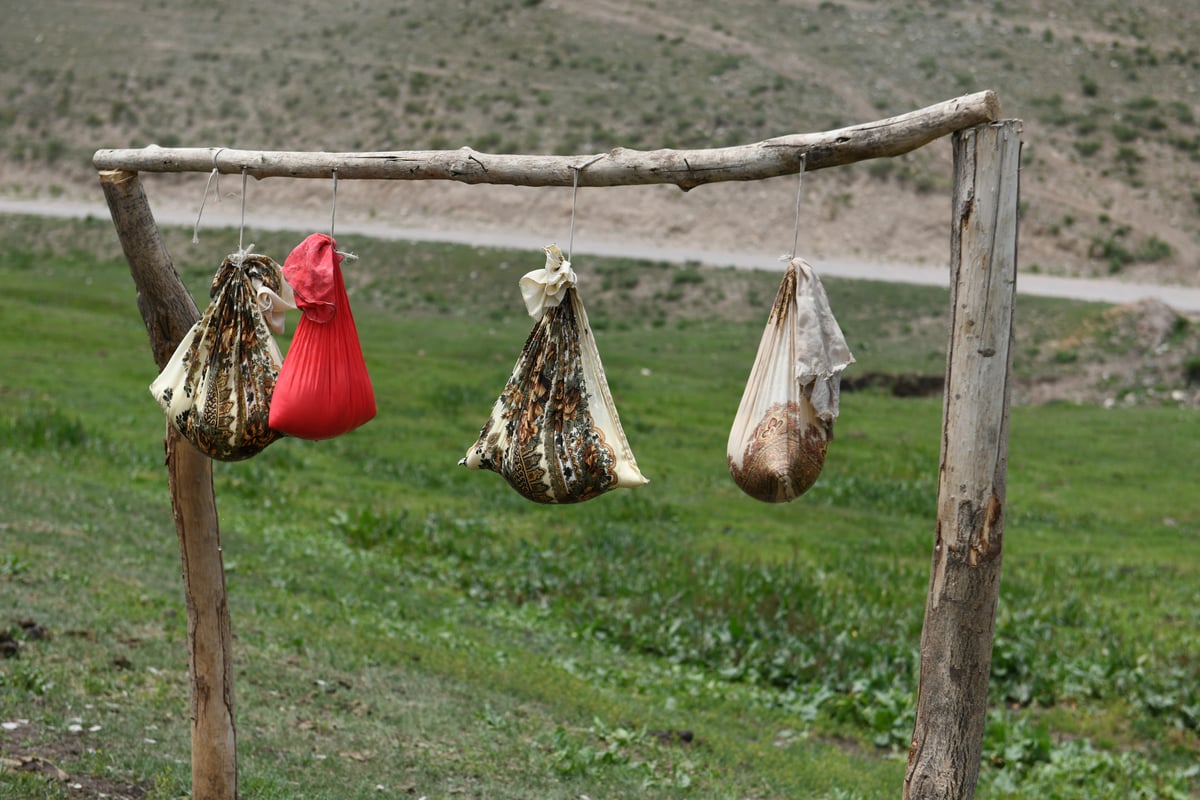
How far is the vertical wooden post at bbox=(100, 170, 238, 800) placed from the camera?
16.7 feet

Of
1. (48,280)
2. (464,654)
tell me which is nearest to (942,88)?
(48,280)

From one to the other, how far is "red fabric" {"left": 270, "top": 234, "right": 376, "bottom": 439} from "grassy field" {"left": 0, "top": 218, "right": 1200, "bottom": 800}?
7.22ft

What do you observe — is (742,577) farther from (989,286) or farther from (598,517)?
(989,286)

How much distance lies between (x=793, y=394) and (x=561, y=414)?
84 cm

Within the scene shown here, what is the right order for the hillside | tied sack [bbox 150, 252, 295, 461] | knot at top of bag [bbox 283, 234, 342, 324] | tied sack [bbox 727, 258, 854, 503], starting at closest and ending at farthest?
1. tied sack [bbox 727, 258, 854, 503]
2. knot at top of bag [bbox 283, 234, 342, 324]
3. tied sack [bbox 150, 252, 295, 461]
4. the hillside

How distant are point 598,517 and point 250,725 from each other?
6696mm

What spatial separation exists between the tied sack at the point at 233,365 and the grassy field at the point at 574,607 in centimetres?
187

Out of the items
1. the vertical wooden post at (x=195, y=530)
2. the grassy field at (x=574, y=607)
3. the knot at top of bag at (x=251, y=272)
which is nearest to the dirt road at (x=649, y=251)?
the grassy field at (x=574, y=607)

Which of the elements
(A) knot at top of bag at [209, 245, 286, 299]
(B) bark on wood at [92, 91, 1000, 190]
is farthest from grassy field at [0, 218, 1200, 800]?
(B) bark on wood at [92, 91, 1000, 190]

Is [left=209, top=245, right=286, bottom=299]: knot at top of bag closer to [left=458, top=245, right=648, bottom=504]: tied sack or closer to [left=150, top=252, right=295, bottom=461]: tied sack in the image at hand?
[left=150, top=252, right=295, bottom=461]: tied sack

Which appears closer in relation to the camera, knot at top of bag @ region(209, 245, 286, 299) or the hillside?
knot at top of bag @ region(209, 245, 286, 299)

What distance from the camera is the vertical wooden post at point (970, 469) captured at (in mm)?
3463

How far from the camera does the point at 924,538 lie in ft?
41.8

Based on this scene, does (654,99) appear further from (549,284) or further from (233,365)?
(549,284)
